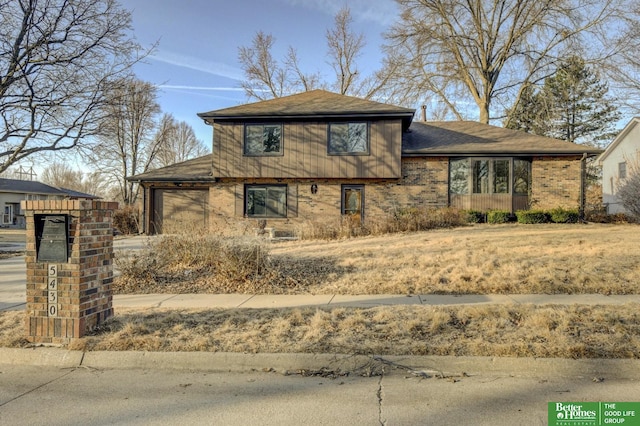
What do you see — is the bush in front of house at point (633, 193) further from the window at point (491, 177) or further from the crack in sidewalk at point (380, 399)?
the crack in sidewalk at point (380, 399)

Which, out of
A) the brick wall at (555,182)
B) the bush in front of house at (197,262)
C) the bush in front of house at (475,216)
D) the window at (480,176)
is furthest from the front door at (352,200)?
the bush in front of house at (197,262)

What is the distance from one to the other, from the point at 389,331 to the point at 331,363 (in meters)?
1.04

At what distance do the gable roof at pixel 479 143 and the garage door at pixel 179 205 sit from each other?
9.91m

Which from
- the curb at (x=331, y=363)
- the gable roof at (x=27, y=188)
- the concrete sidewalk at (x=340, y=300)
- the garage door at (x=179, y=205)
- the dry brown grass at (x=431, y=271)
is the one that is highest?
the gable roof at (x=27, y=188)

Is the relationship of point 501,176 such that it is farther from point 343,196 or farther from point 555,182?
point 343,196

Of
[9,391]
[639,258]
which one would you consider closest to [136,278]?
[9,391]

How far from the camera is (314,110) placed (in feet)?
61.2

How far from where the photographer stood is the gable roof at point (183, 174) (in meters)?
20.2

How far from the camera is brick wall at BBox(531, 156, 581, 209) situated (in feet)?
61.6

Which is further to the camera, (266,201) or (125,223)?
(125,223)

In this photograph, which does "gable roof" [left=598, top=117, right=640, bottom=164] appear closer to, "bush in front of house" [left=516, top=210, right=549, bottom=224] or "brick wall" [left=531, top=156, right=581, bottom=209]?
"brick wall" [left=531, top=156, right=581, bottom=209]

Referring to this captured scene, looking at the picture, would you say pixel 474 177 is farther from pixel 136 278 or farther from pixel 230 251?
pixel 136 278

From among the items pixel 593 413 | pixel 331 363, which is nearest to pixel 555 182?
pixel 593 413

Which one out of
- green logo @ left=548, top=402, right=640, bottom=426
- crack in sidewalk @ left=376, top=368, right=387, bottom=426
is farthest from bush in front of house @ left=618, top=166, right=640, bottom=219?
crack in sidewalk @ left=376, top=368, right=387, bottom=426
